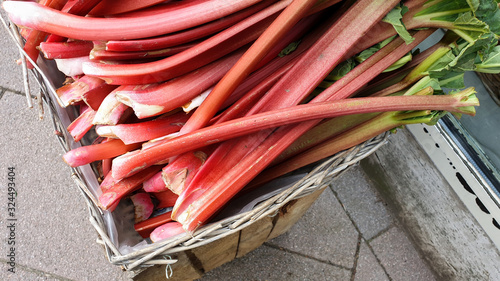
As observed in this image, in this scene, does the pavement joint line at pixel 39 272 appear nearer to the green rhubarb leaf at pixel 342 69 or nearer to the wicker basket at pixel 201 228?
the wicker basket at pixel 201 228

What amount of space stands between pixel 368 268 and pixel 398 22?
122 cm

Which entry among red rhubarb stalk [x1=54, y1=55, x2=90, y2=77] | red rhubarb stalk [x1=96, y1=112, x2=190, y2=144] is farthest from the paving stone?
red rhubarb stalk [x1=96, y1=112, x2=190, y2=144]

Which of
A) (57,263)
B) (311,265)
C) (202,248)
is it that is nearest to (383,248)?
(311,265)

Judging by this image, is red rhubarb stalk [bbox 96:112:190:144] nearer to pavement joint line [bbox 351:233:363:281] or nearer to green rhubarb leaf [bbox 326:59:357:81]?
green rhubarb leaf [bbox 326:59:357:81]

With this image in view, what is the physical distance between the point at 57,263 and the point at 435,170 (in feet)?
5.48

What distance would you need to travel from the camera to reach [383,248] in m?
1.87

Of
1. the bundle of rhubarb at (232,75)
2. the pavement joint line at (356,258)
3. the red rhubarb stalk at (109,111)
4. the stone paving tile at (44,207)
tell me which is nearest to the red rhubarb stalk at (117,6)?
the bundle of rhubarb at (232,75)

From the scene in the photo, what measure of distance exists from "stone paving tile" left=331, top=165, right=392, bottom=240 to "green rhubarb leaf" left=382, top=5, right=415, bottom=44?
0.97 metres

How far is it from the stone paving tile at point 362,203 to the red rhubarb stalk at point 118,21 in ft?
3.73

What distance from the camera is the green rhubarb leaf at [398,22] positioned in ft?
3.31

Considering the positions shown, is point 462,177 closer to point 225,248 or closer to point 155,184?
point 225,248

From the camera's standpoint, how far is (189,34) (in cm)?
107

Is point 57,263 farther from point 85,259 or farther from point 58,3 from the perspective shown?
point 58,3

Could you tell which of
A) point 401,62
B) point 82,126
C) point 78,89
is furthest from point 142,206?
point 401,62
